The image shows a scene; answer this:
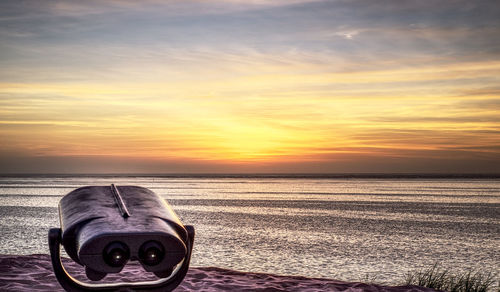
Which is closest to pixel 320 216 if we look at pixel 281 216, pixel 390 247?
pixel 281 216

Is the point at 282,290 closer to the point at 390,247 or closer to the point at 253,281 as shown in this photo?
the point at 253,281

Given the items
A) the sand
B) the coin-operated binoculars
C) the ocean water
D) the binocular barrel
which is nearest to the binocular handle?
the coin-operated binoculars

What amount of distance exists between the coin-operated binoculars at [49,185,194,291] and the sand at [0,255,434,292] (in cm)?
181

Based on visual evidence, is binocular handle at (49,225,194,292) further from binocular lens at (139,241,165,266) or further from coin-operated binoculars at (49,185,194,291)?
binocular lens at (139,241,165,266)

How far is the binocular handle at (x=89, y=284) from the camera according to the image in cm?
481

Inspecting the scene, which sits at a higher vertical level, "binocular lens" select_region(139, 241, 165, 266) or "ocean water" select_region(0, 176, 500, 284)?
"binocular lens" select_region(139, 241, 165, 266)

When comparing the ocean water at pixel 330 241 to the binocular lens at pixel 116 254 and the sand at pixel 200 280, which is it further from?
the binocular lens at pixel 116 254

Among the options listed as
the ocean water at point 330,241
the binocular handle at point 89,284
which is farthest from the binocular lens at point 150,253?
the ocean water at point 330,241

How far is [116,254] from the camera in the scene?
4066 mm

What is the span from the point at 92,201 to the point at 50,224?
43.1 feet

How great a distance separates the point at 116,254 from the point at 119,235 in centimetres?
15

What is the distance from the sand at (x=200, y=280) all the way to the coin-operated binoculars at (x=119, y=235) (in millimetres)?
1808

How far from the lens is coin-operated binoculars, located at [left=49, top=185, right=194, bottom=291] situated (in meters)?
4.07

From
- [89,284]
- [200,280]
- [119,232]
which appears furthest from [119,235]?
[200,280]
